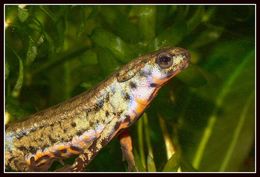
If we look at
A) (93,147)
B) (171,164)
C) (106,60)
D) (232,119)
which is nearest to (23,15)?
(106,60)

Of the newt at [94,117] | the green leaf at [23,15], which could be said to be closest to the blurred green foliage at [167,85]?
the green leaf at [23,15]

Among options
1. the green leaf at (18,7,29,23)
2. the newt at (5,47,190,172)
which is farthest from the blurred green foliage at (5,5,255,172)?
the newt at (5,47,190,172)

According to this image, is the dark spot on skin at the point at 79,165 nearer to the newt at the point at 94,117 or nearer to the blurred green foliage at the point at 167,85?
the newt at the point at 94,117

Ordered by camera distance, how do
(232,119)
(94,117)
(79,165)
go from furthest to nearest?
(232,119)
(94,117)
(79,165)

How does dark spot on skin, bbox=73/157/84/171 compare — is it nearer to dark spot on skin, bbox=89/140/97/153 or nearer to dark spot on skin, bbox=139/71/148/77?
dark spot on skin, bbox=89/140/97/153

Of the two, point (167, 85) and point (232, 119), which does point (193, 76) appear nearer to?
point (167, 85)

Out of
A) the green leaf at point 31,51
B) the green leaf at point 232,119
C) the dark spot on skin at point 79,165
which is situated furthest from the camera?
the green leaf at point 232,119
